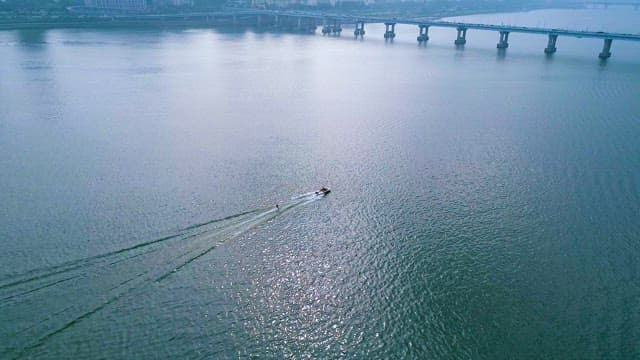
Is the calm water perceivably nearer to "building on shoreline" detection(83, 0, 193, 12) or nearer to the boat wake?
the boat wake

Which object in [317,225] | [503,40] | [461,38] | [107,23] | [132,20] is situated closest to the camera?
[317,225]

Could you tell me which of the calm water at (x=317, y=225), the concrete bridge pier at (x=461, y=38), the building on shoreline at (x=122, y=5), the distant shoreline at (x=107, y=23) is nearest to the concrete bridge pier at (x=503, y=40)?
the concrete bridge pier at (x=461, y=38)

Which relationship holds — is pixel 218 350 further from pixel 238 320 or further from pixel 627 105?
pixel 627 105

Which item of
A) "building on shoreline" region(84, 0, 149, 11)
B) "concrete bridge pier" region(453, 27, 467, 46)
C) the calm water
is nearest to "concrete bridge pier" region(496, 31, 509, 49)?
"concrete bridge pier" region(453, 27, 467, 46)

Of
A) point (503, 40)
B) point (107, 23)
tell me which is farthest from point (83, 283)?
point (107, 23)

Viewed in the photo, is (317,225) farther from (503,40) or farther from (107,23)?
(107,23)

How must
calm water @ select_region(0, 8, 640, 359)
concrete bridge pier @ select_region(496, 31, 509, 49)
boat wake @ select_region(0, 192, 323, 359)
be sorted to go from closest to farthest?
1. boat wake @ select_region(0, 192, 323, 359)
2. calm water @ select_region(0, 8, 640, 359)
3. concrete bridge pier @ select_region(496, 31, 509, 49)

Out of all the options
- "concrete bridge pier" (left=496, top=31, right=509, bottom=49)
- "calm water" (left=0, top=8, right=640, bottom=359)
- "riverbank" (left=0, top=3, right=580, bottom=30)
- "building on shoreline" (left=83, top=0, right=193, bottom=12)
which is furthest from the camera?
"building on shoreline" (left=83, top=0, right=193, bottom=12)
